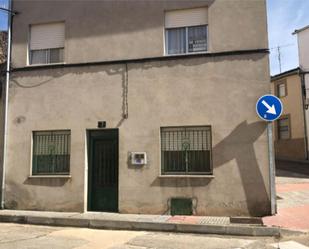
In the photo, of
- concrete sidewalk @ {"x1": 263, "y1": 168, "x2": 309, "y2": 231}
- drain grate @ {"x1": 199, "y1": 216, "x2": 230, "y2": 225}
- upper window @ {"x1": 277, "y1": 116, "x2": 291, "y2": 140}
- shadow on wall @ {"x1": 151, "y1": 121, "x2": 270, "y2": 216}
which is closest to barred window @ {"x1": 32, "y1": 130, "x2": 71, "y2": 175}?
shadow on wall @ {"x1": 151, "y1": 121, "x2": 270, "y2": 216}

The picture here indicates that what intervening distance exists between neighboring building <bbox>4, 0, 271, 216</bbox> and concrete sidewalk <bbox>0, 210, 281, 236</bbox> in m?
0.47

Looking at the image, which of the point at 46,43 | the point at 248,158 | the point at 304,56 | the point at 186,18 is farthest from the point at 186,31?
the point at 304,56

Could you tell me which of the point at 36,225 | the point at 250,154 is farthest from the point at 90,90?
the point at 250,154

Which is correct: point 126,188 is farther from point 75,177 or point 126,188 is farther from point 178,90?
point 178,90

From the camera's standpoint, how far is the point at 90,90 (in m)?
10.8

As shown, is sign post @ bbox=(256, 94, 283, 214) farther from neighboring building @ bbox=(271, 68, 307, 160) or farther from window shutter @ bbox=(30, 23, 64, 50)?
neighboring building @ bbox=(271, 68, 307, 160)

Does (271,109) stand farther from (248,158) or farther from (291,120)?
(291,120)

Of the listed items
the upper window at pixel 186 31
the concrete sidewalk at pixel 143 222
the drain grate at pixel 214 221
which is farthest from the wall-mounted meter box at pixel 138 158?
the upper window at pixel 186 31

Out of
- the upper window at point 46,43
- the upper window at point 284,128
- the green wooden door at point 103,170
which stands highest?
the upper window at point 46,43

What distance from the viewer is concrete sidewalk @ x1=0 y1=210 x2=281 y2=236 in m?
8.23

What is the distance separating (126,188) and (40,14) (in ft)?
19.4

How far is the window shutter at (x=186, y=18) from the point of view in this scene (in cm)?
1041

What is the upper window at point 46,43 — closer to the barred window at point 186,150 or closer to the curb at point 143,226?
the barred window at point 186,150

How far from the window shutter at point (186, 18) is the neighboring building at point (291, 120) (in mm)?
16453
